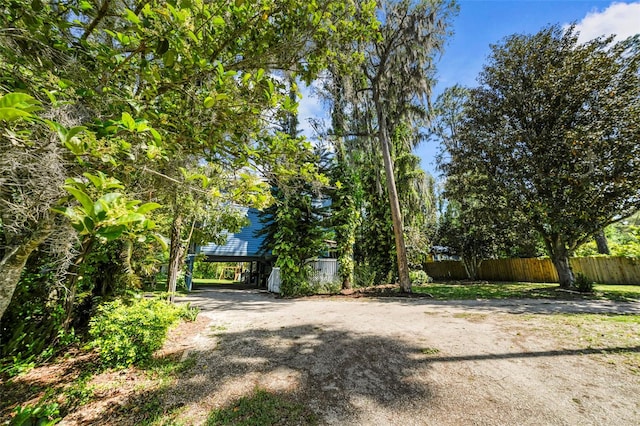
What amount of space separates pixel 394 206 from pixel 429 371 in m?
7.30

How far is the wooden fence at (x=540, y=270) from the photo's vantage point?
40.5 feet

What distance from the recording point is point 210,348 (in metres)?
3.89

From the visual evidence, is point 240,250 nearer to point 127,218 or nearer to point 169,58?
point 169,58

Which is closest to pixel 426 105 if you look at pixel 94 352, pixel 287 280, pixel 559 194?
pixel 559 194

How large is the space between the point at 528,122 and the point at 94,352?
14.2m

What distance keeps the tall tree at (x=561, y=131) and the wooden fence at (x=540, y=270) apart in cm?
569

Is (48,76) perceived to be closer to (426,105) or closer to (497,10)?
(497,10)

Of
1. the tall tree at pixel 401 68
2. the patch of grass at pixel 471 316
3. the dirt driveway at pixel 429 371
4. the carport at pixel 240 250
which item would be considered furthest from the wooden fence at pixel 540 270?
the carport at pixel 240 250

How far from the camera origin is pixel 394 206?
32.2ft

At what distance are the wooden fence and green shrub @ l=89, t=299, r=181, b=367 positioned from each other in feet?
61.3

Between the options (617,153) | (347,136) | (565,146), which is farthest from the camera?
(347,136)

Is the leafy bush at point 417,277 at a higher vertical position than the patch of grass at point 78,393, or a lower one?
higher

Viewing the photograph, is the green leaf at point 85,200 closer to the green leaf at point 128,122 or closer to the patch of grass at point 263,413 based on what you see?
the green leaf at point 128,122

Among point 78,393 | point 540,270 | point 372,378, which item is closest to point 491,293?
point 540,270
